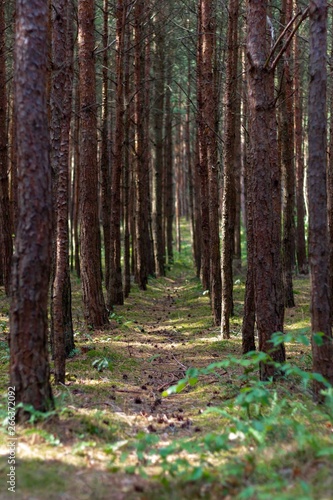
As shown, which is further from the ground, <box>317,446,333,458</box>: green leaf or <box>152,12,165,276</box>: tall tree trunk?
<box>152,12,165,276</box>: tall tree trunk

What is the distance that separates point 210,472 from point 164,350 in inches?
239

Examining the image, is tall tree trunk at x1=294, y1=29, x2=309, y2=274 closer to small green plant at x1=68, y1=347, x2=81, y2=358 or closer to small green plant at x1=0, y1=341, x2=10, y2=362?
small green plant at x1=68, y1=347, x2=81, y2=358

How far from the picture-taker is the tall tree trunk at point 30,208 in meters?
4.67

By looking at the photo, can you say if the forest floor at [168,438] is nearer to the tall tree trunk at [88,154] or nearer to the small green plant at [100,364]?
the small green plant at [100,364]

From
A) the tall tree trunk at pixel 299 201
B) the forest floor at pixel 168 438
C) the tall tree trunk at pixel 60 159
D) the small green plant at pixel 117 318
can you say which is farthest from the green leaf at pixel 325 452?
the tall tree trunk at pixel 299 201

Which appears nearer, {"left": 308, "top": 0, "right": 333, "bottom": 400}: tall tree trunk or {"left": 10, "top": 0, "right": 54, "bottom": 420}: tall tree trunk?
{"left": 10, "top": 0, "right": 54, "bottom": 420}: tall tree trunk

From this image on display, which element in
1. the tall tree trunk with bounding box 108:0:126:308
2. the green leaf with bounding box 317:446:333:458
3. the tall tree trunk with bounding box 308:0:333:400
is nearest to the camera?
the green leaf with bounding box 317:446:333:458

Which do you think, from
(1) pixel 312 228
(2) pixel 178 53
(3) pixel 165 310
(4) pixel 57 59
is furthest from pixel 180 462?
(2) pixel 178 53

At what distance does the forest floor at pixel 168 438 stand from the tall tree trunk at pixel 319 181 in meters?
0.34

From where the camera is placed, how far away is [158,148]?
22844 millimetres

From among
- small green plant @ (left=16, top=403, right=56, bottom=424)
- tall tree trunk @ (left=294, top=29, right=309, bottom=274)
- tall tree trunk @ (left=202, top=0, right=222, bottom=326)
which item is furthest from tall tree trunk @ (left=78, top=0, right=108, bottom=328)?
tall tree trunk @ (left=294, top=29, right=309, bottom=274)

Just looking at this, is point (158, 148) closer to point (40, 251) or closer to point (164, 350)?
point (164, 350)

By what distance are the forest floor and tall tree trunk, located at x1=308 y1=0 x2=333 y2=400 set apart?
344 millimetres

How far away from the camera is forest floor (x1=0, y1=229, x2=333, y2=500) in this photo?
3.76 meters
